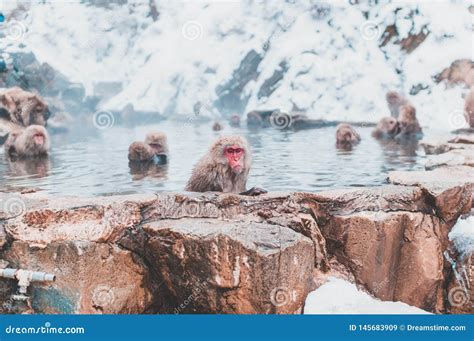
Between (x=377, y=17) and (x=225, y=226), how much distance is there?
5.73m

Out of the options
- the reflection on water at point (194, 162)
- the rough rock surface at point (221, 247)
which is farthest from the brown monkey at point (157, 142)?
the rough rock surface at point (221, 247)

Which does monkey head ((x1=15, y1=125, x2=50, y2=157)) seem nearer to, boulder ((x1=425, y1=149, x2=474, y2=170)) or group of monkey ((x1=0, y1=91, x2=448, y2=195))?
group of monkey ((x1=0, y1=91, x2=448, y2=195))

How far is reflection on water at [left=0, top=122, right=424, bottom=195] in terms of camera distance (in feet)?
Answer: 12.3

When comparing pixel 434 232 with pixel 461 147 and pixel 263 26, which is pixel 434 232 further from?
pixel 263 26

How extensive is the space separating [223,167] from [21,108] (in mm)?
7773

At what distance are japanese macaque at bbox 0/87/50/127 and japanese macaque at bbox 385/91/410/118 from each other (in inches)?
236

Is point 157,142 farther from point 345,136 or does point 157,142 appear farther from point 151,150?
point 345,136

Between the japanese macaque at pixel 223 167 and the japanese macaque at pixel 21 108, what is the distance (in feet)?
23.8

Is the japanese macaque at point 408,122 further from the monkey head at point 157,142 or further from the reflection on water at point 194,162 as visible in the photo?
the monkey head at point 157,142

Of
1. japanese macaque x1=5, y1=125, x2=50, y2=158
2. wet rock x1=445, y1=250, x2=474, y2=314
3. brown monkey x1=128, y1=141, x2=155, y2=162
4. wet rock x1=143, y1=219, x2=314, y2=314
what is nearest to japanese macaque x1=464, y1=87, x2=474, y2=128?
brown monkey x1=128, y1=141, x2=155, y2=162

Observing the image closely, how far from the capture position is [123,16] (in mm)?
6066

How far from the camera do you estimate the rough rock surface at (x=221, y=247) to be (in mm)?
2324

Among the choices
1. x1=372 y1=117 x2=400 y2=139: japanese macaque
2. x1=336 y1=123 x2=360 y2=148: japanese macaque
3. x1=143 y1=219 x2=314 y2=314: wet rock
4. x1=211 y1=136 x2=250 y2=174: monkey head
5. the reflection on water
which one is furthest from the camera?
x1=372 y1=117 x2=400 y2=139: japanese macaque

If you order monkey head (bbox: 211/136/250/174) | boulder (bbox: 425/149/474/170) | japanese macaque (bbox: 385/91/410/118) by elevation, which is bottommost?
boulder (bbox: 425/149/474/170)
